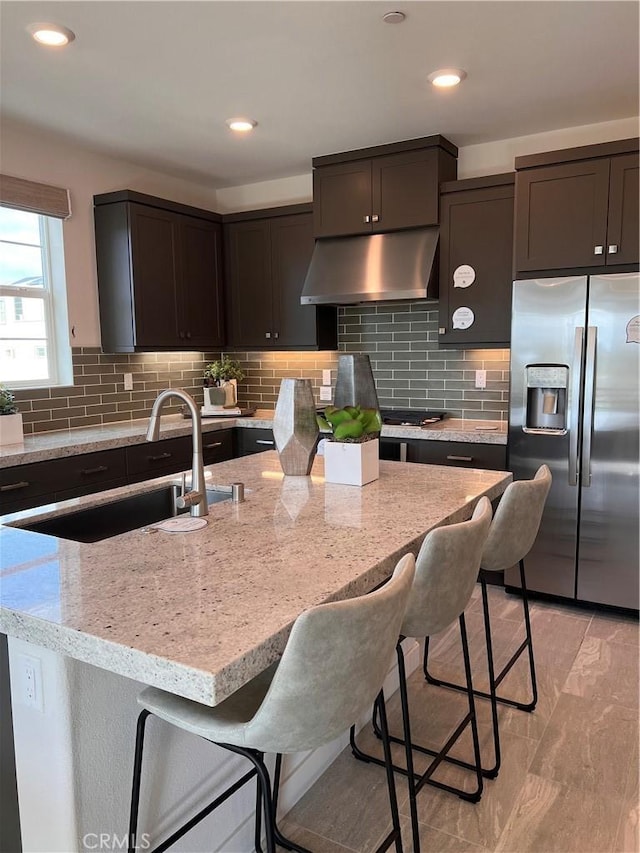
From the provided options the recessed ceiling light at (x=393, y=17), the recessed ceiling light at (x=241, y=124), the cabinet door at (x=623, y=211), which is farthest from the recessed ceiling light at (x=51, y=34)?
the cabinet door at (x=623, y=211)

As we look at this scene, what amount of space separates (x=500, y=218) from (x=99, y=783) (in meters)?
3.43

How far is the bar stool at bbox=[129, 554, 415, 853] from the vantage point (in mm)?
1065

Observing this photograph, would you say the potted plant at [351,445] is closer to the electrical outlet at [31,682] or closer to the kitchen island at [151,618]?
the kitchen island at [151,618]

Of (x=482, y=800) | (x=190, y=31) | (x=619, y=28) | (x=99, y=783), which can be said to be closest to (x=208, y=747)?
(x=99, y=783)

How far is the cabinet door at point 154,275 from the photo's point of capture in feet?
13.2

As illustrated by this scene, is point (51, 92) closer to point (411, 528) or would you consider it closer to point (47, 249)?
point (47, 249)

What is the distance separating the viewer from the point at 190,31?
250 cm

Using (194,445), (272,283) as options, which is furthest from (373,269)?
(194,445)

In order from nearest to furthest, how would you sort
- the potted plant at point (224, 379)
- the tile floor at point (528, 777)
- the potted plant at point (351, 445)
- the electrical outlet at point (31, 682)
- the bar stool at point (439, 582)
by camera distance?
the electrical outlet at point (31, 682) < the bar stool at point (439, 582) < the tile floor at point (528, 777) < the potted plant at point (351, 445) < the potted plant at point (224, 379)

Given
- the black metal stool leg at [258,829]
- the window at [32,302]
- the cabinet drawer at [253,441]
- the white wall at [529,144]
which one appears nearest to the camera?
the black metal stool leg at [258,829]

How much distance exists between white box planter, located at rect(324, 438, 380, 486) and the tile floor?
38.5 inches

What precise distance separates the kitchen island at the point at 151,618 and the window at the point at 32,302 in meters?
2.20

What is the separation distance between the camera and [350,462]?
2182 millimetres

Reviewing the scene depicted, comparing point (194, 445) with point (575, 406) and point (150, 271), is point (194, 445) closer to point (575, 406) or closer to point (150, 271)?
point (575, 406)
